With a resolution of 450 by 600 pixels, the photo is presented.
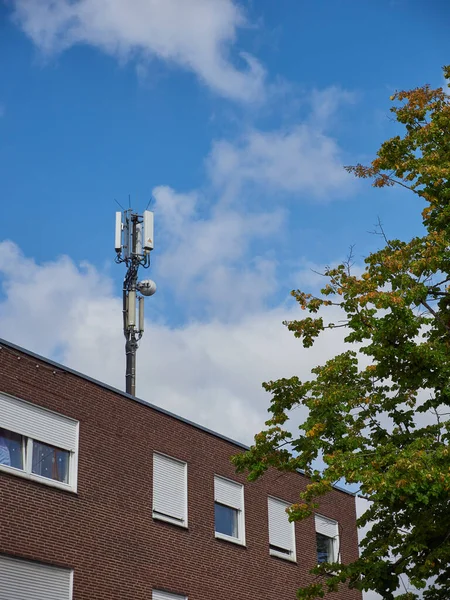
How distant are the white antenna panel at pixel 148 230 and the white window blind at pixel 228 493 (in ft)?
39.0

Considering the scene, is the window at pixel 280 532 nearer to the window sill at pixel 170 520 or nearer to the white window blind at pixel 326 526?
the white window blind at pixel 326 526

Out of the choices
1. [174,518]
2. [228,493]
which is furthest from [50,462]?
[228,493]

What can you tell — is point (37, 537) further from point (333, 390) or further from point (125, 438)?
point (333, 390)

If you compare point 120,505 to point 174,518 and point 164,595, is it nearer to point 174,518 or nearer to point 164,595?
point 174,518

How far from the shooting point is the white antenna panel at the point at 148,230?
35.8 metres

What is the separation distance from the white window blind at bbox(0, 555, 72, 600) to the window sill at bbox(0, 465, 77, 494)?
5.27ft

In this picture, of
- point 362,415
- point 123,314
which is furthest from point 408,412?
point 123,314

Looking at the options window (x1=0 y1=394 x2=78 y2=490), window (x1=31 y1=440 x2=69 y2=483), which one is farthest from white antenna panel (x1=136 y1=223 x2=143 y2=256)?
window (x1=31 y1=440 x2=69 y2=483)

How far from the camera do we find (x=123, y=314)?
36312 mm

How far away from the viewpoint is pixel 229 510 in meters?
26.2

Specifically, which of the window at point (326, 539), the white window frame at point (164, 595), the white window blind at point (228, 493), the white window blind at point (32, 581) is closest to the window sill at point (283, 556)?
the window at point (326, 539)

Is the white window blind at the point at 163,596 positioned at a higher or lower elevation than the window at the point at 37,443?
lower

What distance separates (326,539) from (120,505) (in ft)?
33.6

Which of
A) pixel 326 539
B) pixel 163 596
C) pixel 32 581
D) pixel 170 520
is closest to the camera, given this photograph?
pixel 32 581
